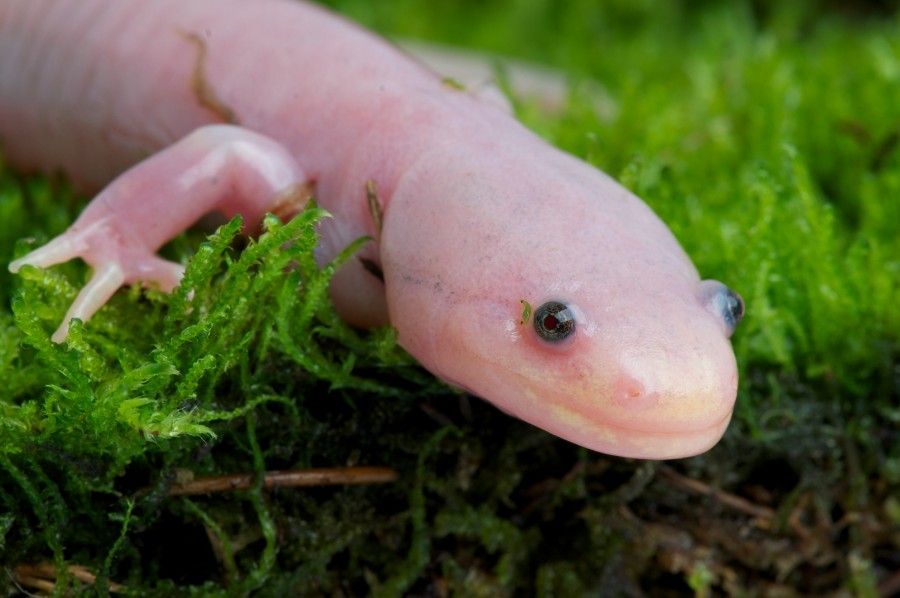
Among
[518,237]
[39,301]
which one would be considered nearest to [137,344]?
[39,301]

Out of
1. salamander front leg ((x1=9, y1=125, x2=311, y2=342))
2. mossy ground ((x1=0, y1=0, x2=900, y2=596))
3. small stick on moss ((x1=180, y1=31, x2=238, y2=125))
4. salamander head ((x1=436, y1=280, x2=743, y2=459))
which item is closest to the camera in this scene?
salamander head ((x1=436, y1=280, x2=743, y2=459))

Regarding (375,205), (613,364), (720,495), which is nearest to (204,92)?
(375,205)

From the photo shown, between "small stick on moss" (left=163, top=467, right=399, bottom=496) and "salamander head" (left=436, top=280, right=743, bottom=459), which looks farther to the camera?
"small stick on moss" (left=163, top=467, right=399, bottom=496)

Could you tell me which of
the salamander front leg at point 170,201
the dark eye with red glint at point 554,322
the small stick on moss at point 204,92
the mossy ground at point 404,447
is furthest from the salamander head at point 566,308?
the small stick on moss at point 204,92

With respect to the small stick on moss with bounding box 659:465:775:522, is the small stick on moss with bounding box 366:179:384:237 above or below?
above

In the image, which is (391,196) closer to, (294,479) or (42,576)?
(294,479)

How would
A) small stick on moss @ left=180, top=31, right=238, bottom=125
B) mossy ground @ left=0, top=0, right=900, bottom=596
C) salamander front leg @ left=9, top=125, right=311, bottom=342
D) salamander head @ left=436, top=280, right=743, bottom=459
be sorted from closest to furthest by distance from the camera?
salamander head @ left=436, top=280, right=743, bottom=459 → mossy ground @ left=0, top=0, right=900, bottom=596 → salamander front leg @ left=9, top=125, right=311, bottom=342 → small stick on moss @ left=180, top=31, right=238, bottom=125

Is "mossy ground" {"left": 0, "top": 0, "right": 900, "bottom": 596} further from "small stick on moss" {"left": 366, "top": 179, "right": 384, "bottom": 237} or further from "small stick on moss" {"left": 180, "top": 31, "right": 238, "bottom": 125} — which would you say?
"small stick on moss" {"left": 180, "top": 31, "right": 238, "bottom": 125}

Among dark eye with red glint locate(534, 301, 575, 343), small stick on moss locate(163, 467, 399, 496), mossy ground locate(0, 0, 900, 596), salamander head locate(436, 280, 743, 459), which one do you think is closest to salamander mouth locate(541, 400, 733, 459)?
salamander head locate(436, 280, 743, 459)
